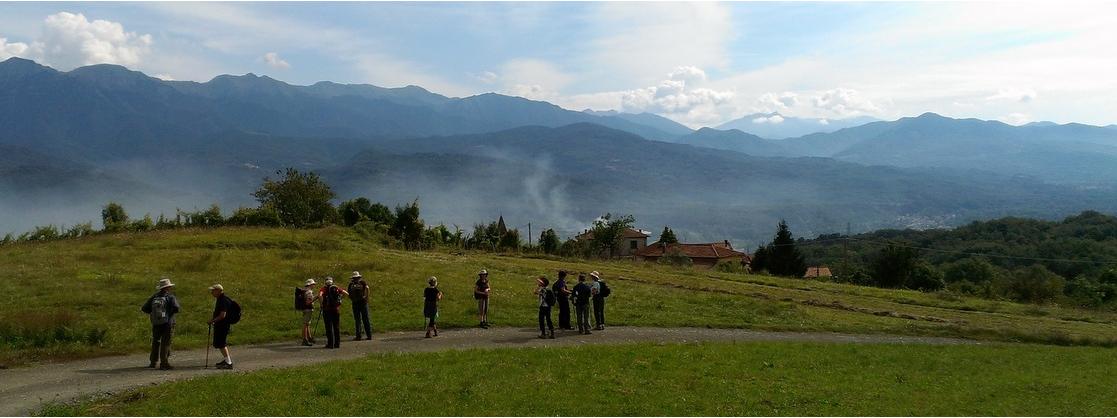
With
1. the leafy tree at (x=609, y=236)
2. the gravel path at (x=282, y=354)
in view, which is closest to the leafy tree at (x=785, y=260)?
the leafy tree at (x=609, y=236)

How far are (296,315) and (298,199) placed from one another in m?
48.8

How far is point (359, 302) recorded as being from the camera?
20938 millimetres

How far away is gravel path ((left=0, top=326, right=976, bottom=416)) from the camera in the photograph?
14695mm

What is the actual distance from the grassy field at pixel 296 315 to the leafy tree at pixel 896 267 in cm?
2679

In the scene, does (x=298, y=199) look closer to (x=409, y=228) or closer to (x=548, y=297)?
(x=409, y=228)

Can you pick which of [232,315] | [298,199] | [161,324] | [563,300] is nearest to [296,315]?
[232,315]

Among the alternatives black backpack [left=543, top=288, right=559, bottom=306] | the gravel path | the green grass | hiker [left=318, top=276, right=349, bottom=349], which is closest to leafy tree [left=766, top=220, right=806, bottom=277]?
the gravel path

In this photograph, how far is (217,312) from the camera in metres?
16.9

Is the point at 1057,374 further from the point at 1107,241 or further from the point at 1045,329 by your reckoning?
the point at 1107,241

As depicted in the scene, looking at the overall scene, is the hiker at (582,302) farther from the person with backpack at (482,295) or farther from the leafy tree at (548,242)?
the leafy tree at (548,242)

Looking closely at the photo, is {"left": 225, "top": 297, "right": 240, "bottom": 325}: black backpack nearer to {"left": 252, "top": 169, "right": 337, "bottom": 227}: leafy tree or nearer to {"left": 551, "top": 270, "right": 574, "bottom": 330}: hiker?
{"left": 551, "top": 270, "right": 574, "bottom": 330}: hiker

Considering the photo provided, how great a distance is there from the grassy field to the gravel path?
1.06m

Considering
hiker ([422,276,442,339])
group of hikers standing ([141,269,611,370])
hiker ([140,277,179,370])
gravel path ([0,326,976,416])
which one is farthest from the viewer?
hiker ([422,276,442,339])

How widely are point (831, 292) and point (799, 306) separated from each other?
11651 mm
